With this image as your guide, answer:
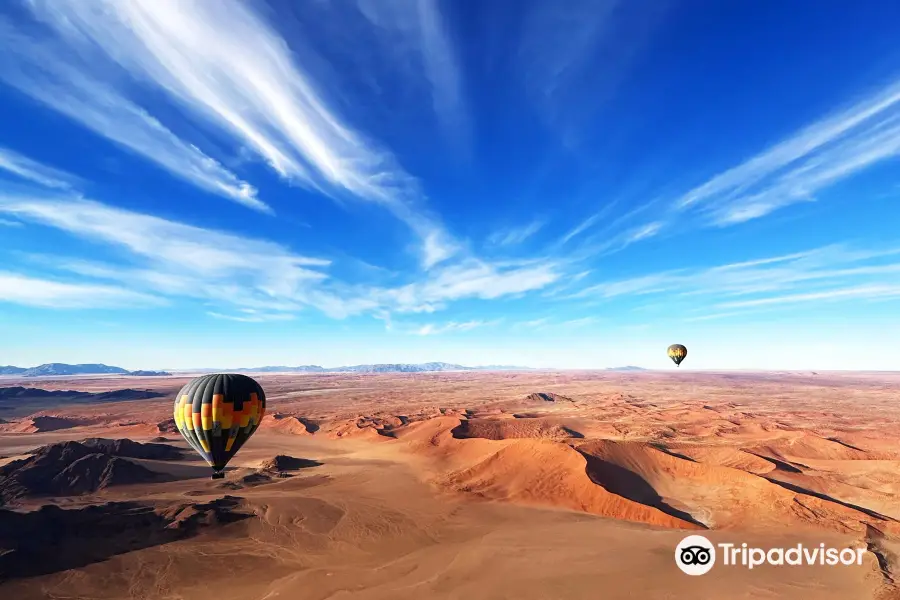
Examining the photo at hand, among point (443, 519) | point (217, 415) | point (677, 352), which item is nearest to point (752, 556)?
point (443, 519)

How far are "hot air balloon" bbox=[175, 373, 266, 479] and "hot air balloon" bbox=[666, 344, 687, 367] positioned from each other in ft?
166

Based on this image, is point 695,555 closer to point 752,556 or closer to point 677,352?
point 752,556

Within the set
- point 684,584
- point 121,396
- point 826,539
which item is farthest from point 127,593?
point 121,396

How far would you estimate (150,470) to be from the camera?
36.4 metres

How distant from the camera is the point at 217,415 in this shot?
2162cm

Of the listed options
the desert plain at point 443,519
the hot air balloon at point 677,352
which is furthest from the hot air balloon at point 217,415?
the hot air balloon at point 677,352

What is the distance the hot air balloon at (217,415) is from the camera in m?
21.7

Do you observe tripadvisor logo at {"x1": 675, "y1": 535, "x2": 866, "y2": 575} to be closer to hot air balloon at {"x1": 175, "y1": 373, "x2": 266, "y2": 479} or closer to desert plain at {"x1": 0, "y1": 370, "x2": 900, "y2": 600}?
desert plain at {"x1": 0, "y1": 370, "x2": 900, "y2": 600}

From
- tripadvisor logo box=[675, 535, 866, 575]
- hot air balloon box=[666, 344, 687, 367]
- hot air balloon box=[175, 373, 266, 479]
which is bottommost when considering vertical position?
tripadvisor logo box=[675, 535, 866, 575]

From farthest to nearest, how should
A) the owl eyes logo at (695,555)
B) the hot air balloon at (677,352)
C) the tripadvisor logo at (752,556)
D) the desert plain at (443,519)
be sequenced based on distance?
1. the hot air balloon at (677,352)
2. the tripadvisor logo at (752,556)
3. the owl eyes logo at (695,555)
4. the desert plain at (443,519)

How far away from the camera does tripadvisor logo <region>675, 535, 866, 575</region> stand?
19219mm

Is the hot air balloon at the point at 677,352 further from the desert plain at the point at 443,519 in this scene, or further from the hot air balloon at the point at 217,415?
the hot air balloon at the point at 217,415

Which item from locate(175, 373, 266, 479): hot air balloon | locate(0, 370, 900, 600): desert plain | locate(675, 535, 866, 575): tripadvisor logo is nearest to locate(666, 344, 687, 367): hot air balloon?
locate(0, 370, 900, 600): desert plain

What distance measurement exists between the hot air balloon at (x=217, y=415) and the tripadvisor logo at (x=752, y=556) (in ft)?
75.4
